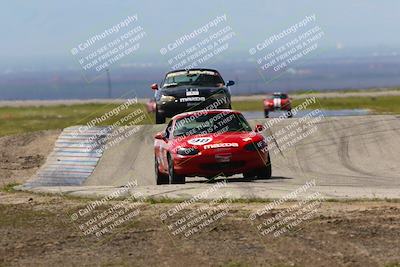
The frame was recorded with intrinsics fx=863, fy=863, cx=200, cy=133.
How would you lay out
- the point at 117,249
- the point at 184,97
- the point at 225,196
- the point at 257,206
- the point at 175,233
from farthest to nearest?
the point at 184,97
the point at 225,196
the point at 257,206
the point at 175,233
the point at 117,249

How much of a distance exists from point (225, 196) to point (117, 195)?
178cm

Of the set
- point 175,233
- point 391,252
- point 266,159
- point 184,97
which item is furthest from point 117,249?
point 184,97

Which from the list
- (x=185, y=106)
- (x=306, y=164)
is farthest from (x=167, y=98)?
(x=306, y=164)

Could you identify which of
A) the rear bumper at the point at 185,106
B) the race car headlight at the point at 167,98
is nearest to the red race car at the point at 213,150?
the rear bumper at the point at 185,106

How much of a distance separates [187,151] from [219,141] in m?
0.62

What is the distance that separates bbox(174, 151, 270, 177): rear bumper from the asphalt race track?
250 mm

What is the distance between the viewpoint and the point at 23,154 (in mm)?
24344

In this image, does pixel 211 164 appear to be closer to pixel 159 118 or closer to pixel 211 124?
pixel 211 124

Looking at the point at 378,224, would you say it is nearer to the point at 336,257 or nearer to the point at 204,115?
the point at 336,257

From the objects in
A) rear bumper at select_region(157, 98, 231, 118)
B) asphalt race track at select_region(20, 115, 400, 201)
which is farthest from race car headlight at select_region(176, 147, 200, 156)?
rear bumper at select_region(157, 98, 231, 118)

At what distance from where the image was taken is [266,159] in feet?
53.1

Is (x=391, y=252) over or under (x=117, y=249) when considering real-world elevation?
under

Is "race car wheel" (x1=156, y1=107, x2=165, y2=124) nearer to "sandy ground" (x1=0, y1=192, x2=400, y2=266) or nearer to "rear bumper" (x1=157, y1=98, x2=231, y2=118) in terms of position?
"rear bumper" (x1=157, y1=98, x2=231, y2=118)

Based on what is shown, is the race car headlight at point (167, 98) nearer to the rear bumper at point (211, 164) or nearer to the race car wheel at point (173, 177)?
the race car wheel at point (173, 177)
